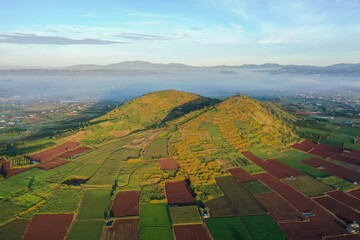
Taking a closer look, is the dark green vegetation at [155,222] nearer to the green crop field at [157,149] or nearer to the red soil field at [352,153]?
the green crop field at [157,149]

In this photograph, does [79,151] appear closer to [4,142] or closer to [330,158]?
[4,142]

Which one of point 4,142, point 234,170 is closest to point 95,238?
point 234,170

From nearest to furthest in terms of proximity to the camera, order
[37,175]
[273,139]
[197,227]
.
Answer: [197,227], [37,175], [273,139]

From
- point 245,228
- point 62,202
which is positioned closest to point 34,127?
point 62,202

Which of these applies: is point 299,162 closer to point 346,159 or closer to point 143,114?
point 346,159

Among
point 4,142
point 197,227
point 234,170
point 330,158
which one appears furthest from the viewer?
point 4,142

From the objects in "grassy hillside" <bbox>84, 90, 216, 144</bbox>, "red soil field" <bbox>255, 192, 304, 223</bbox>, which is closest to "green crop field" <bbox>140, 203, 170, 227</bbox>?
"red soil field" <bbox>255, 192, 304, 223</bbox>
